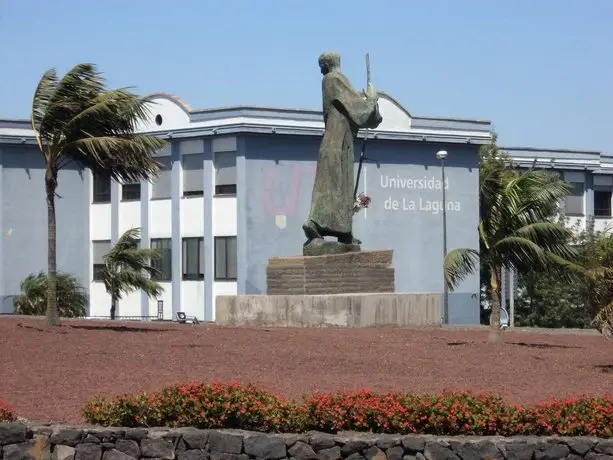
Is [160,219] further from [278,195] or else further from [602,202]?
[602,202]

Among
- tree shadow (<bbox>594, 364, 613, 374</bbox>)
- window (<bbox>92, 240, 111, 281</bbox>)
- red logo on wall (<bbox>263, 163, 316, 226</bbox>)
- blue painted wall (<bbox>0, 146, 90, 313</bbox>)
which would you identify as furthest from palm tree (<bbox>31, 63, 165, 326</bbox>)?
window (<bbox>92, 240, 111, 281</bbox>)

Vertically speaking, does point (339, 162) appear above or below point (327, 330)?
above

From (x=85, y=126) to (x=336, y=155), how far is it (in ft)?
16.1

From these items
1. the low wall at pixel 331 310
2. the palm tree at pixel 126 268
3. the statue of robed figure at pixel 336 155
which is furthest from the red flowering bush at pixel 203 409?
the palm tree at pixel 126 268

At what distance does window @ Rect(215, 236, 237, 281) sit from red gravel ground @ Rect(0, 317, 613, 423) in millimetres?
22969

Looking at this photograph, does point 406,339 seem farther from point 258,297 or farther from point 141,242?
point 141,242

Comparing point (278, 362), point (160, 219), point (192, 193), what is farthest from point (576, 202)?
point (278, 362)

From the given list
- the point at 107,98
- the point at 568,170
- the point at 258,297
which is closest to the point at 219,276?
the point at 568,170

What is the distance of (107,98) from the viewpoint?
2138cm

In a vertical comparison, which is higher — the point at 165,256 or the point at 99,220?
the point at 99,220

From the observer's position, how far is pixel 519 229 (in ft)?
73.2

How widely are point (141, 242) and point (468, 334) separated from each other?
25939 mm

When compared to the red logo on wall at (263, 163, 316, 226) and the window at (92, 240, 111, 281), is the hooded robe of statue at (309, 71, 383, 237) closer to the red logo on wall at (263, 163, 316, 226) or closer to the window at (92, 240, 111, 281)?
the red logo on wall at (263, 163, 316, 226)

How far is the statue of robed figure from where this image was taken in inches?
947
